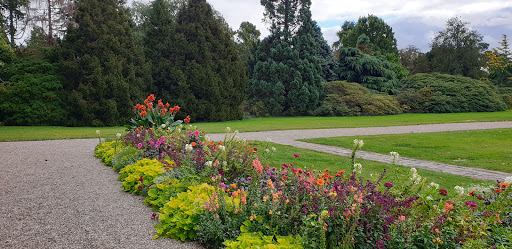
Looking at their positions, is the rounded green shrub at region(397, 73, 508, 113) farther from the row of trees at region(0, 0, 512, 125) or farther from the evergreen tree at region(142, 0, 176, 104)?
the evergreen tree at region(142, 0, 176, 104)

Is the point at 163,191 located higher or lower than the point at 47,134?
lower

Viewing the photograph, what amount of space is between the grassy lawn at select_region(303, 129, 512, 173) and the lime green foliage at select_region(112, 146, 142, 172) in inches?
203

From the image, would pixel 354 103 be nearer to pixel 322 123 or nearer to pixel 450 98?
pixel 450 98

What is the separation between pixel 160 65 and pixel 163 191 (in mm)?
16588

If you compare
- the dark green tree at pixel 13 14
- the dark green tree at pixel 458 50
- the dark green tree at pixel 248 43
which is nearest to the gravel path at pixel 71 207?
the dark green tree at pixel 13 14

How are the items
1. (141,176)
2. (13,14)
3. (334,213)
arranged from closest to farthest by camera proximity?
(334,213)
(141,176)
(13,14)

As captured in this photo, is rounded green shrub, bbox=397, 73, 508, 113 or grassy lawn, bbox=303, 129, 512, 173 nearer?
grassy lawn, bbox=303, 129, 512, 173

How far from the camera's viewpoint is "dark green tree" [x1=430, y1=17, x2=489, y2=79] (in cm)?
3497

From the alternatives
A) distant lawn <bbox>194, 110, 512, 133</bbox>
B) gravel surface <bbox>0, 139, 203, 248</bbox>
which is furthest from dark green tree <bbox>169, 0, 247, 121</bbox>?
gravel surface <bbox>0, 139, 203, 248</bbox>

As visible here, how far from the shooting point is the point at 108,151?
22.6 ft

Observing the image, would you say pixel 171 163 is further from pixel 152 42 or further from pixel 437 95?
pixel 437 95

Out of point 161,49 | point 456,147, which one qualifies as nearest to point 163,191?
point 456,147

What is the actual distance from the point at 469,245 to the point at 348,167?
153 inches

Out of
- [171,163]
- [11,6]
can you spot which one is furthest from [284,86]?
[171,163]
